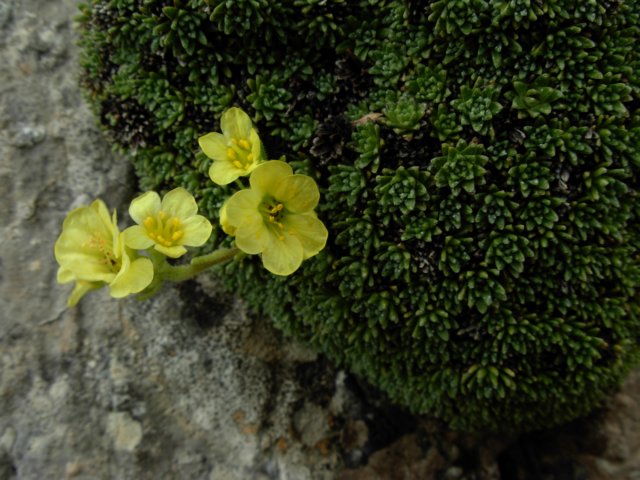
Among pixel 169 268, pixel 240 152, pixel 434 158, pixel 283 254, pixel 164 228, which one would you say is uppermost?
pixel 434 158

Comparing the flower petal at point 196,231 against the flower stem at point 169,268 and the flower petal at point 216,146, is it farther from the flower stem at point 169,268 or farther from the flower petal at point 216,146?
the flower petal at point 216,146

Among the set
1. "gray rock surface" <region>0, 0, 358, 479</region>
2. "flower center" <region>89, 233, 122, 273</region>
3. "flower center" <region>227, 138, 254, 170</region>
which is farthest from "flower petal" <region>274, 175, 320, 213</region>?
"gray rock surface" <region>0, 0, 358, 479</region>

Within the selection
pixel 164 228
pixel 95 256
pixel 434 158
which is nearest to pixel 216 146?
pixel 164 228

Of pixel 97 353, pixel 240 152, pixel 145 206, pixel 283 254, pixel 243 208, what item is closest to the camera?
pixel 243 208

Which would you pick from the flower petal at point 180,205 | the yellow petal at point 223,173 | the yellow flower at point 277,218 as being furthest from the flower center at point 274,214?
the flower petal at point 180,205

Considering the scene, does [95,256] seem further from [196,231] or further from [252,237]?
[252,237]

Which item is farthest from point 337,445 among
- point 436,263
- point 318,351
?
point 436,263

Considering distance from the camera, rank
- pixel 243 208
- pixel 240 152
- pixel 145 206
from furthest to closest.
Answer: pixel 240 152
pixel 145 206
pixel 243 208
